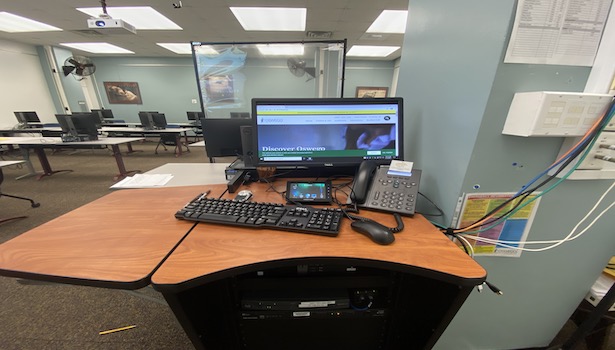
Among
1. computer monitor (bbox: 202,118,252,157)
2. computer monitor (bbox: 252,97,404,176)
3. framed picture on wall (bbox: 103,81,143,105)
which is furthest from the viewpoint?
framed picture on wall (bbox: 103,81,143,105)

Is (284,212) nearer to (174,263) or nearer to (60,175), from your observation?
(174,263)

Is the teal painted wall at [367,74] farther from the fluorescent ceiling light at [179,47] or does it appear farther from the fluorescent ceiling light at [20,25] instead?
the fluorescent ceiling light at [20,25]

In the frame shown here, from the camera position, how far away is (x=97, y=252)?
600mm

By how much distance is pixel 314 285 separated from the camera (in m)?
0.86

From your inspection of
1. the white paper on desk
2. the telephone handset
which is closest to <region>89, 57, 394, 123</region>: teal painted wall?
the white paper on desk

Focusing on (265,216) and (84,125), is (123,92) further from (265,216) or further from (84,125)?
(265,216)

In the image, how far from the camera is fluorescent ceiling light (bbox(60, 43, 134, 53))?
609 centimetres

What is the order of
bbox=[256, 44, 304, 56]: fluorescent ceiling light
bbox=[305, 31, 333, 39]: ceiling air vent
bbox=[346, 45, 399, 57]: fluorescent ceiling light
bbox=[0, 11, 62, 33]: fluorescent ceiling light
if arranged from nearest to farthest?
bbox=[256, 44, 304, 56]: fluorescent ceiling light → bbox=[0, 11, 62, 33]: fluorescent ceiling light → bbox=[305, 31, 333, 39]: ceiling air vent → bbox=[346, 45, 399, 57]: fluorescent ceiling light

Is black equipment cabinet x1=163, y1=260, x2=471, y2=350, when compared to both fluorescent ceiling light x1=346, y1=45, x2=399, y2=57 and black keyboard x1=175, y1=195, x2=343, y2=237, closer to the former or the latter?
black keyboard x1=175, y1=195, x2=343, y2=237

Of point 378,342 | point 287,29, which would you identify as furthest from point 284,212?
point 287,29

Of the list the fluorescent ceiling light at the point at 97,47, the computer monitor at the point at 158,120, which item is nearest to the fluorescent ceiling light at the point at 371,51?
the computer monitor at the point at 158,120

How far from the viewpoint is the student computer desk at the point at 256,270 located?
1.80ft

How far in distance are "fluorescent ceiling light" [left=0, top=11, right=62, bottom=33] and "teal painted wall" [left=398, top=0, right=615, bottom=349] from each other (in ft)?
23.8

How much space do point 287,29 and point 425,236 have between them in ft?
17.0
